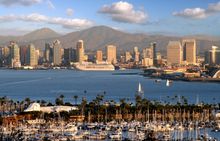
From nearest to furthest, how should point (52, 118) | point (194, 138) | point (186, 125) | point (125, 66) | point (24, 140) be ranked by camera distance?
point (24, 140) → point (194, 138) → point (186, 125) → point (52, 118) → point (125, 66)

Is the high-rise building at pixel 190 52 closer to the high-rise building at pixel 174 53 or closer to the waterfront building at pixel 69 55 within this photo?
the high-rise building at pixel 174 53

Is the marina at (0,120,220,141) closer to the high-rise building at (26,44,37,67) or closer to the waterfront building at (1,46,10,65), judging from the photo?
the high-rise building at (26,44,37,67)

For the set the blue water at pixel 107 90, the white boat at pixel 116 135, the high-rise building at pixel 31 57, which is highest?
the high-rise building at pixel 31 57

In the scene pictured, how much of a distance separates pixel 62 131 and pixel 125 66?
92.8 meters

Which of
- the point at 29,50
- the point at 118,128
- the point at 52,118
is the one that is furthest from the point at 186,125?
the point at 29,50

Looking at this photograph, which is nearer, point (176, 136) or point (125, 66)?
point (176, 136)

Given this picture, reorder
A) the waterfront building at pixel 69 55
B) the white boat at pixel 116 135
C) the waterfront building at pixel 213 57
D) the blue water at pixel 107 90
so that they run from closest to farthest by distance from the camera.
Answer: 1. the white boat at pixel 116 135
2. the blue water at pixel 107 90
3. the waterfront building at pixel 213 57
4. the waterfront building at pixel 69 55

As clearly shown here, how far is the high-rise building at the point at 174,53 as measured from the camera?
109000 millimetres

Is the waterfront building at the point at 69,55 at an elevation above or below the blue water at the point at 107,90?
Result: above

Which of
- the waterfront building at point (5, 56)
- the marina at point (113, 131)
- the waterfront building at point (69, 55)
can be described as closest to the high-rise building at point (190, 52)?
the waterfront building at point (69, 55)

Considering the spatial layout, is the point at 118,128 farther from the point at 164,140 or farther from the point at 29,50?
the point at 29,50

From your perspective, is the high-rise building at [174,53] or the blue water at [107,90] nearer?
the blue water at [107,90]

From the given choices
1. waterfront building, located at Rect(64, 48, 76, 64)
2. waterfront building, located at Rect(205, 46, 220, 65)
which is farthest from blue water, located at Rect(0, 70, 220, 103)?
waterfront building, located at Rect(64, 48, 76, 64)

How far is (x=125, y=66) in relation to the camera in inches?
4328
